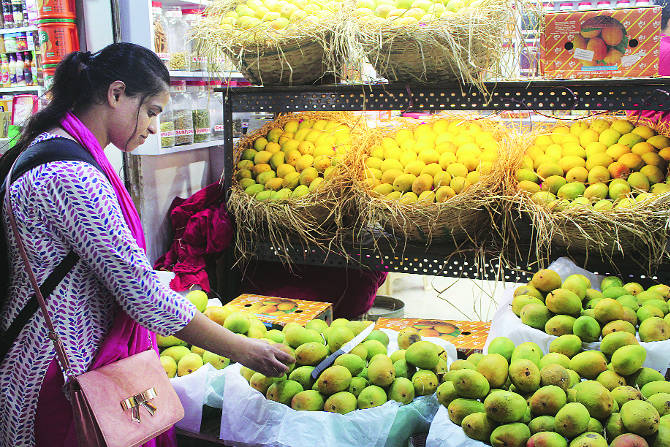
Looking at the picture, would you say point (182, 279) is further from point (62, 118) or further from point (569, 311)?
point (569, 311)

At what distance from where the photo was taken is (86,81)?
1539mm

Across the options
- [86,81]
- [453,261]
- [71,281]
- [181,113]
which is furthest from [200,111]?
[71,281]

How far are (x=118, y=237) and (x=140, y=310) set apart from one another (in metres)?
0.19

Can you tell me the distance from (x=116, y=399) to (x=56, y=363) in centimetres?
19

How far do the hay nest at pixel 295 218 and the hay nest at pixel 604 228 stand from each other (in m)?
0.79

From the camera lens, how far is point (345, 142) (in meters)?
2.95

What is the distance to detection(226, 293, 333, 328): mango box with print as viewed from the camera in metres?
2.41

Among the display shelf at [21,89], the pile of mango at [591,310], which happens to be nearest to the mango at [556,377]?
the pile of mango at [591,310]

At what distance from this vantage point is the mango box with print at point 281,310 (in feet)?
7.92

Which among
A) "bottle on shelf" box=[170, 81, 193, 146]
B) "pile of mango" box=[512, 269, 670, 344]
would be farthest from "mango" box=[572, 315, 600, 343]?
"bottle on shelf" box=[170, 81, 193, 146]

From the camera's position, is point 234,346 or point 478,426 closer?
point 478,426

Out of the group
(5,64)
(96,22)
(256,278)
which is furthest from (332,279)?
(5,64)

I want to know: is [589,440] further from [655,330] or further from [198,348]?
[198,348]

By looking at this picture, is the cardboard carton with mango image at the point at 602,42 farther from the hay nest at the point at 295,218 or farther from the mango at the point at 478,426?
the mango at the point at 478,426
